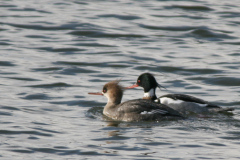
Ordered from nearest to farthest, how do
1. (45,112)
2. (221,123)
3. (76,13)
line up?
(221,123) → (45,112) → (76,13)

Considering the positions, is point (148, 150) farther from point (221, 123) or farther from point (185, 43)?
point (185, 43)

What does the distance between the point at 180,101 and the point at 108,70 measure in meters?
3.77

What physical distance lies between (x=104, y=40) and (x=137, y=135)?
9.15 meters

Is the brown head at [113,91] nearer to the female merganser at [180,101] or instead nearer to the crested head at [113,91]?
the crested head at [113,91]

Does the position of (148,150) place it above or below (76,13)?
below

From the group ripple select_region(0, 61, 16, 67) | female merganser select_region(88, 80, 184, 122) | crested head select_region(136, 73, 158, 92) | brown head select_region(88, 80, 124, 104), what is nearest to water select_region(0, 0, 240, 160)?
ripple select_region(0, 61, 16, 67)

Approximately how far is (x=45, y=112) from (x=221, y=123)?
357cm

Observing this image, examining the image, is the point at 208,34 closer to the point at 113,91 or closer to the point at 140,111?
the point at 113,91

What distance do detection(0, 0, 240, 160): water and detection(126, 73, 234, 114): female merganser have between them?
28 centimetres

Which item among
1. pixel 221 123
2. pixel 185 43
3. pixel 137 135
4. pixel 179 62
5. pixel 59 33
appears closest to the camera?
pixel 137 135

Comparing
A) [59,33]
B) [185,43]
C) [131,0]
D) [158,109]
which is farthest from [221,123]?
[131,0]

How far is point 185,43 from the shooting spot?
54.6 feet

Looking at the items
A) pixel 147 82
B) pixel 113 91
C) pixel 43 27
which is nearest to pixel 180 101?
pixel 147 82

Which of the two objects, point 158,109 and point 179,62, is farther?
point 179,62
